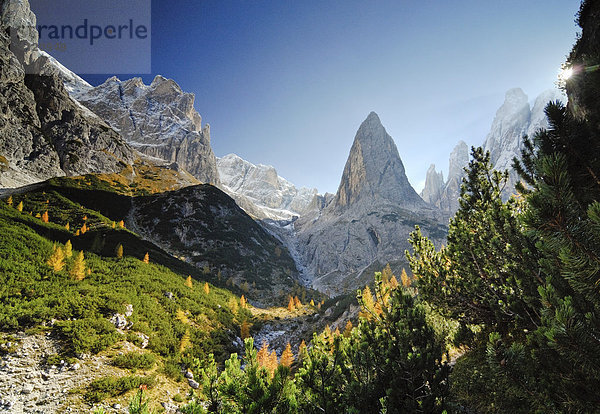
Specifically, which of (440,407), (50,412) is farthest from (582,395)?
(50,412)

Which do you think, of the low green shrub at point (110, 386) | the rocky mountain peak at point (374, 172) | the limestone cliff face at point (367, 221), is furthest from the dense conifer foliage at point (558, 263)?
the rocky mountain peak at point (374, 172)

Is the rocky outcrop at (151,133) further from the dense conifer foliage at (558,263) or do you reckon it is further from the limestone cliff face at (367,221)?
the dense conifer foliage at (558,263)

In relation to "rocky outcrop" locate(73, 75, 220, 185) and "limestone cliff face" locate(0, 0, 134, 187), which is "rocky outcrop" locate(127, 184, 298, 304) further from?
"rocky outcrop" locate(73, 75, 220, 185)

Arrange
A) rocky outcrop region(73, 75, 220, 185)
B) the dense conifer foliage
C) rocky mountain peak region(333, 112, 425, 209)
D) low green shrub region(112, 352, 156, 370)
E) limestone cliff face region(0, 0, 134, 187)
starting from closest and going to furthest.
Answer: the dense conifer foliage → low green shrub region(112, 352, 156, 370) → limestone cliff face region(0, 0, 134, 187) → rocky mountain peak region(333, 112, 425, 209) → rocky outcrop region(73, 75, 220, 185)

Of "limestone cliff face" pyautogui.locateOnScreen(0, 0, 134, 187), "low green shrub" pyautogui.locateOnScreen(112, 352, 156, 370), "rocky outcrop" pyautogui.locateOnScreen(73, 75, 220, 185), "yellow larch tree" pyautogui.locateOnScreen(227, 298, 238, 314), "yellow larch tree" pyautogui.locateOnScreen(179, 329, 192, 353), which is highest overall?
"rocky outcrop" pyautogui.locateOnScreen(73, 75, 220, 185)

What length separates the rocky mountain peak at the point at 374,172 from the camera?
17088 centimetres

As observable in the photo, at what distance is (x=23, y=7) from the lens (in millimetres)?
144125

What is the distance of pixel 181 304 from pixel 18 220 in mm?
27294

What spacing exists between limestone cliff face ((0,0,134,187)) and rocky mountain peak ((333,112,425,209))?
146 meters

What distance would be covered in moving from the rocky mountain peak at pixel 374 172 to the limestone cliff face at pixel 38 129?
146179 millimetres

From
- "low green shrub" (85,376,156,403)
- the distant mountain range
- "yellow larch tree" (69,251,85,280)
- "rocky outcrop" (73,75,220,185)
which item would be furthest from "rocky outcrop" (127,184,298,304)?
the distant mountain range

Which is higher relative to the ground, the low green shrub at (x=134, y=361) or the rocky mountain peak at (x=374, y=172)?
the rocky mountain peak at (x=374, y=172)

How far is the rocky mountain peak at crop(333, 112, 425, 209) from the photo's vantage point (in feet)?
561

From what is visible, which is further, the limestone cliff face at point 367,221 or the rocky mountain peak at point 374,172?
the rocky mountain peak at point 374,172
